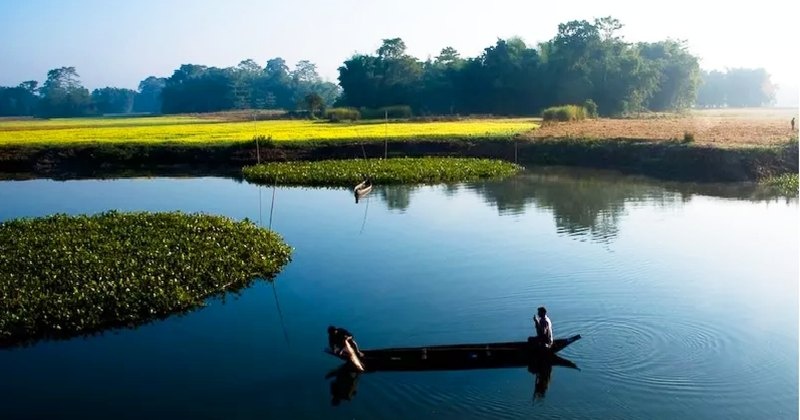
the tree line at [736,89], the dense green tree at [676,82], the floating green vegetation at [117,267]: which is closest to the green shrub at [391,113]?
the dense green tree at [676,82]

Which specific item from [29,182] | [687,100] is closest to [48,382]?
[29,182]

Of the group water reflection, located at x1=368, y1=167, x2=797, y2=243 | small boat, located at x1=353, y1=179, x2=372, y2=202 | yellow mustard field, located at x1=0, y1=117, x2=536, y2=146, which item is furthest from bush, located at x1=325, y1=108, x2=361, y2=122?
small boat, located at x1=353, y1=179, x2=372, y2=202

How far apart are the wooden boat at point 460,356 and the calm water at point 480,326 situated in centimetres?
19

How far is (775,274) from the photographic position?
16781 millimetres

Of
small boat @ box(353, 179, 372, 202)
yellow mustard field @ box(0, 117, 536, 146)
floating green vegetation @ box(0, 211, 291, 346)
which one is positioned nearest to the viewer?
floating green vegetation @ box(0, 211, 291, 346)

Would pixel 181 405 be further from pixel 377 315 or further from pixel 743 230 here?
pixel 743 230

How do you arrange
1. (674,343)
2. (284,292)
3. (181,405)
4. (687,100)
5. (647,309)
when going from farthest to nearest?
(687,100) < (284,292) < (647,309) < (674,343) < (181,405)

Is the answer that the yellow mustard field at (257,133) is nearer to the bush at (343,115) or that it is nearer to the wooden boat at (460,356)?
the bush at (343,115)

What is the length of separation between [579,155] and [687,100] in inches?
1875

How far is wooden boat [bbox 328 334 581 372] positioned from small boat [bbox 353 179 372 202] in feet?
57.2

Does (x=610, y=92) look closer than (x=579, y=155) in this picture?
No

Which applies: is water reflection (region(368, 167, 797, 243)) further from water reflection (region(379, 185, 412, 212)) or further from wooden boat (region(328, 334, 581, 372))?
wooden boat (region(328, 334, 581, 372))

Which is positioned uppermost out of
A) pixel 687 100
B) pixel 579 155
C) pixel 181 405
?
pixel 687 100

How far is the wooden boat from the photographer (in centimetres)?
1141
